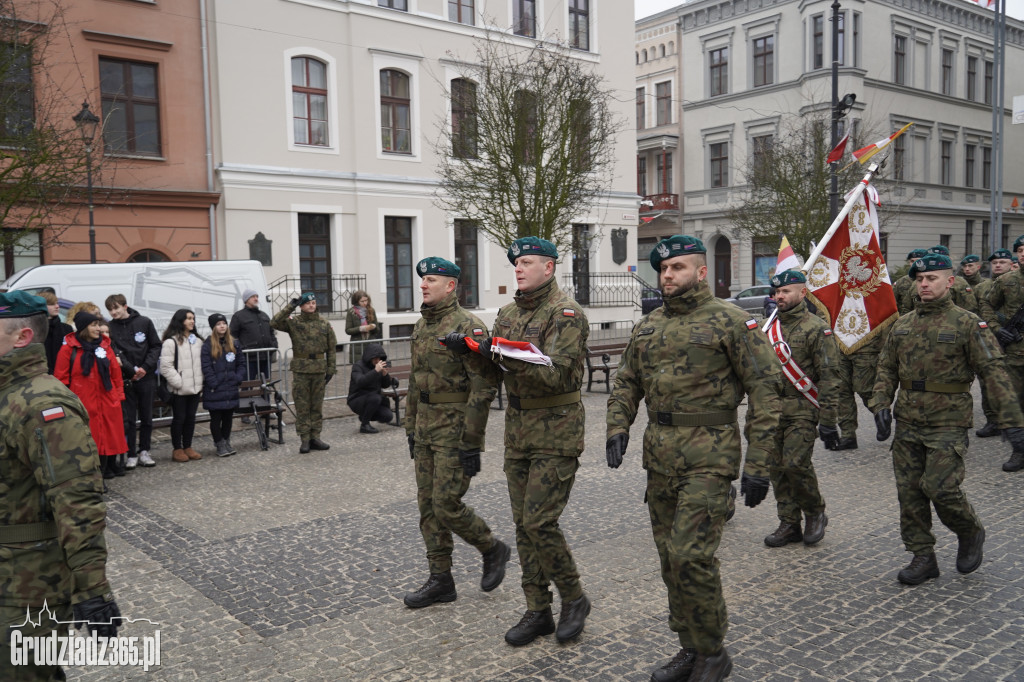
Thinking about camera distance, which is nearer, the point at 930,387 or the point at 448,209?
the point at 930,387

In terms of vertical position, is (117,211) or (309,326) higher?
(117,211)

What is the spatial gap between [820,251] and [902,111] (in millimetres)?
36385

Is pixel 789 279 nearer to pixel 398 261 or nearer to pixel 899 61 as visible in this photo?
pixel 398 261

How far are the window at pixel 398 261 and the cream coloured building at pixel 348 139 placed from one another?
0.03 meters

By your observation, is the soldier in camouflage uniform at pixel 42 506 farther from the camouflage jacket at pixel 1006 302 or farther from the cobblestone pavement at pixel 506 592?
the camouflage jacket at pixel 1006 302

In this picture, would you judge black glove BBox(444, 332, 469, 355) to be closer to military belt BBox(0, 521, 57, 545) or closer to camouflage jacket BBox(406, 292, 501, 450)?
camouflage jacket BBox(406, 292, 501, 450)

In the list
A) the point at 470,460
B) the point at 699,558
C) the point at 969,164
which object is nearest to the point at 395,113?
the point at 470,460

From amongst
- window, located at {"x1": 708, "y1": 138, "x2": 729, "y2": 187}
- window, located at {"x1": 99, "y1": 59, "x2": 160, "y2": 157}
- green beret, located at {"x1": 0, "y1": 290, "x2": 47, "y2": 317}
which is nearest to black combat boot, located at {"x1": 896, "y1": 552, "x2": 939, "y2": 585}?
green beret, located at {"x1": 0, "y1": 290, "x2": 47, "y2": 317}

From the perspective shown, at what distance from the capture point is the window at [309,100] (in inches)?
904

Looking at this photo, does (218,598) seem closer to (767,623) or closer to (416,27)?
(767,623)

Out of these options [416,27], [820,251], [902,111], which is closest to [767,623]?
[820,251]

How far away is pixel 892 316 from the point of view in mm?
8398

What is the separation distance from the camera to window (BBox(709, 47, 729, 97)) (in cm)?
4166

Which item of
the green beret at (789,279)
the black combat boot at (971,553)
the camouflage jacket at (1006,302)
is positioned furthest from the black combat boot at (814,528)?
the camouflage jacket at (1006,302)
